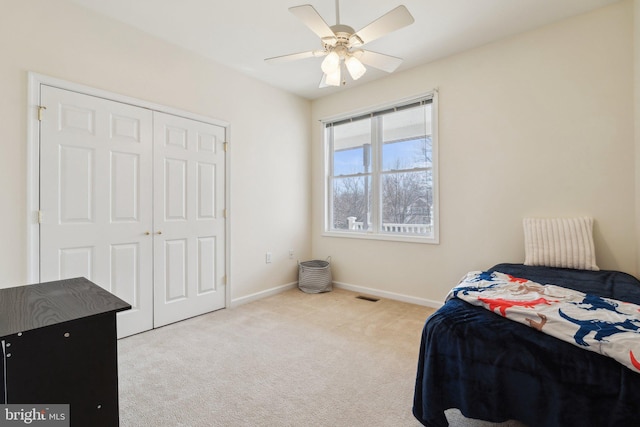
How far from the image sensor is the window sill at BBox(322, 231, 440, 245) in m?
3.52

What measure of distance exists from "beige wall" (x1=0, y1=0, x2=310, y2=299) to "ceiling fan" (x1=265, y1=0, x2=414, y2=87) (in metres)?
1.34

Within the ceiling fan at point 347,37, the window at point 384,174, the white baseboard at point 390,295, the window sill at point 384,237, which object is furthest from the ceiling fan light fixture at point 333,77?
the white baseboard at point 390,295

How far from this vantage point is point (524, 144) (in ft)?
9.52

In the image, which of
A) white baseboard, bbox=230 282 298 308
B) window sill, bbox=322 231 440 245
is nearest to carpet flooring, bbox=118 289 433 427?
white baseboard, bbox=230 282 298 308

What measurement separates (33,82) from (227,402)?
2.64 m

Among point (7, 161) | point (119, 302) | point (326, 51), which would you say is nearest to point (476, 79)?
point (326, 51)

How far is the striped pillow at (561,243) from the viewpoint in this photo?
2.48 m

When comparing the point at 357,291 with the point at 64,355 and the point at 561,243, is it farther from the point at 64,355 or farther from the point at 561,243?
the point at 64,355

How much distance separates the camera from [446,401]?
4.83 ft

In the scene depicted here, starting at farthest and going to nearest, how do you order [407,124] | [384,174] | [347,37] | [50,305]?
[384,174] < [407,124] < [347,37] < [50,305]

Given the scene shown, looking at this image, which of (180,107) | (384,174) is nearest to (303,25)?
(180,107)

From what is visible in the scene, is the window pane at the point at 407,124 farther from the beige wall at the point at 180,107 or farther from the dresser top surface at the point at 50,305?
the dresser top surface at the point at 50,305

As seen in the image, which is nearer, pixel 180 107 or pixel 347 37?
pixel 347 37

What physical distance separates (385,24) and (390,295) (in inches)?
116
